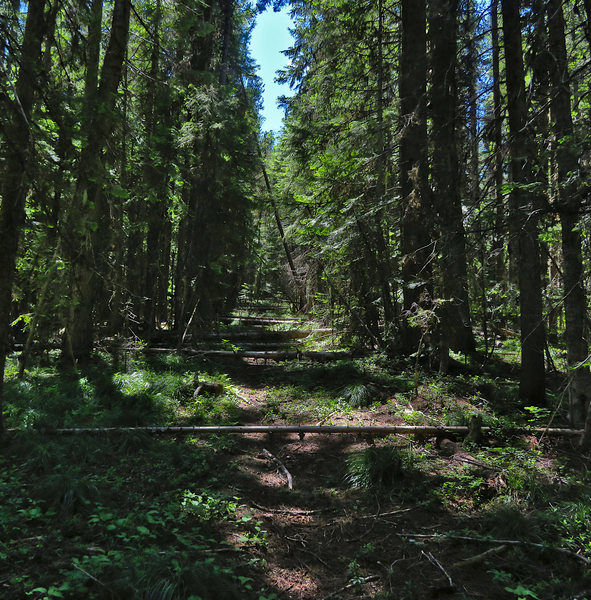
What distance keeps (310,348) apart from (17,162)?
10.7 metres

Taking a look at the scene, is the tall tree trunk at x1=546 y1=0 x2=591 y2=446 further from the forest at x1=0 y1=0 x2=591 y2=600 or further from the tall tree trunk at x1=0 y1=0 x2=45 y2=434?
the tall tree trunk at x1=0 y1=0 x2=45 y2=434

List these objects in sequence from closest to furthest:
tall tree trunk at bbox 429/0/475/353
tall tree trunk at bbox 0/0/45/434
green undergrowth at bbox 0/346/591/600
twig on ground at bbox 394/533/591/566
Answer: green undergrowth at bbox 0/346/591/600 < twig on ground at bbox 394/533/591/566 < tall tree trunk at bbox 0/0/45/434 < tall tree trunk at bbox 429/0/475/353

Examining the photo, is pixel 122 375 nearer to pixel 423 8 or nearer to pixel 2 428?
pixel 2 428

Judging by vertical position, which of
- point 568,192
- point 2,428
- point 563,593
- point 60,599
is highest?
point 568,192

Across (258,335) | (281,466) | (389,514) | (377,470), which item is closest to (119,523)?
(281,466)

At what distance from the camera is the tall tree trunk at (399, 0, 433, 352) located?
30.7ft

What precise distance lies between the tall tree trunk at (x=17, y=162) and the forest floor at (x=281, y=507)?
2.05m

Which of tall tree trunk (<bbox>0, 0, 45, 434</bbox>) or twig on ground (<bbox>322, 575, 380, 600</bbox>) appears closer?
twig on ground (<bbox>322, 575, 380, 600</bbox>)

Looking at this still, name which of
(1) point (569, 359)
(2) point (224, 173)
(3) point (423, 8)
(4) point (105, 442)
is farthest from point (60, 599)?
(3) point (423, 8)

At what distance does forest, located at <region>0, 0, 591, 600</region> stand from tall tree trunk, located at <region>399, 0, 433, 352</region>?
65mm

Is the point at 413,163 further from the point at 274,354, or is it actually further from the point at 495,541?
the point at 495,541

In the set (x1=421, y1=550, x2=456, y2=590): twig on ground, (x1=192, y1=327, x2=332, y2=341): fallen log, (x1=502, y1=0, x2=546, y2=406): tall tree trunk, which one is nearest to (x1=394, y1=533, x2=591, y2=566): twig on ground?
(x1=421, y1=550, x2=456, y2=590): twig on ground

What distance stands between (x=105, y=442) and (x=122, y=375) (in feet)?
11.1

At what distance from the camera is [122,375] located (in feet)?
29.7
